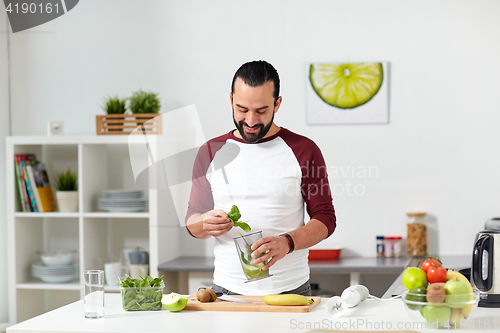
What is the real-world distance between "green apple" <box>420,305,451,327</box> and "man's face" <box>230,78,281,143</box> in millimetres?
824

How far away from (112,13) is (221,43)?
745mm

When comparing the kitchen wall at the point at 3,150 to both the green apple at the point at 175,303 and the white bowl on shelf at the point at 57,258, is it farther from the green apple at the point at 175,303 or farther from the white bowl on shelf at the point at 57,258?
the green apple at the point at 175,303

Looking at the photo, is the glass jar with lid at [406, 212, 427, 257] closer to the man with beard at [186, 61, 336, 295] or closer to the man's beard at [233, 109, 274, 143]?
the man with beard at [186, 61, 336, 295]

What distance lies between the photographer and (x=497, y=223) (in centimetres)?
309

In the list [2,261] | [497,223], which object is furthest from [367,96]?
[2,261]

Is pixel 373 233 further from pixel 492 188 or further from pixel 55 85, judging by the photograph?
pixel 55 85

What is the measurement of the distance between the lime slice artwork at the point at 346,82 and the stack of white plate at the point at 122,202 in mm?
1265

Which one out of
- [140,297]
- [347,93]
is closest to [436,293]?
[140,297]

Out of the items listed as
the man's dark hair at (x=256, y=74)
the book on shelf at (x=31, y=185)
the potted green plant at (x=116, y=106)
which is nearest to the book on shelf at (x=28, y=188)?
the book on shelf at (x=31, y=185)

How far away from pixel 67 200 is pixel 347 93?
1809 mm

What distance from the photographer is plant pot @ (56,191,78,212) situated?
329 centimetres

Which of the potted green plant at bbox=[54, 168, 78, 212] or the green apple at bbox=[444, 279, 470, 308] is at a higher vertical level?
the potted green plant at bbox=[54, 168, 78, 212]

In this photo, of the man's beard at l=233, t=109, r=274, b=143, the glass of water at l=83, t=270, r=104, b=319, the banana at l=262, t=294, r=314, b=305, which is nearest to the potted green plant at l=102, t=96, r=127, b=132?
the man's beard at l=233, t=109, r=274, b=143

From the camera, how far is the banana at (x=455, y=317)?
1348 millimetres
